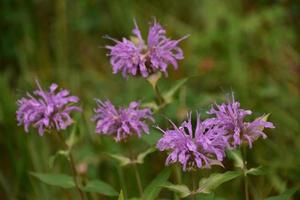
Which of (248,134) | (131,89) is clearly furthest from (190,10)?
(248,134)

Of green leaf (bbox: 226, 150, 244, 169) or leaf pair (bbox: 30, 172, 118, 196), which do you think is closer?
green leaf (bbox: 226, 150, 244, 169)

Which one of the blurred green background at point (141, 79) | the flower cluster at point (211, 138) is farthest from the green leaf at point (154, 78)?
the flower cluster at point (211, 138)

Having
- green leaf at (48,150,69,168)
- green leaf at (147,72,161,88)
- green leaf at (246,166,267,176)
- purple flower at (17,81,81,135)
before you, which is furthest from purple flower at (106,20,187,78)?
green leaf at (246,166,267,176)

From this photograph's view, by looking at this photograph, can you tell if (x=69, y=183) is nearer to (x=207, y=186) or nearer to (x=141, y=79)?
(x=207, y=186)

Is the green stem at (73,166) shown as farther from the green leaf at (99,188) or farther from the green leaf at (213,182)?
the green leaf at (213,182)

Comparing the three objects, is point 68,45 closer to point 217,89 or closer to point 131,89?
point 131,89

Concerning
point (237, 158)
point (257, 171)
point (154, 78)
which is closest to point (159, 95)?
point (154, 78)

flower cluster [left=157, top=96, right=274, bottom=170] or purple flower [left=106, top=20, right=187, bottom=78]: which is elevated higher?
purple flower [left=106, top=20, right=187, bottom=78]

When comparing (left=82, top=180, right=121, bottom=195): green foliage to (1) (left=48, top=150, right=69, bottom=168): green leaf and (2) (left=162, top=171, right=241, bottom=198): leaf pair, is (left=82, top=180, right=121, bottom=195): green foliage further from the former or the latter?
(2) (left=162, top=171, right=241, bottom=198): leaf pair
